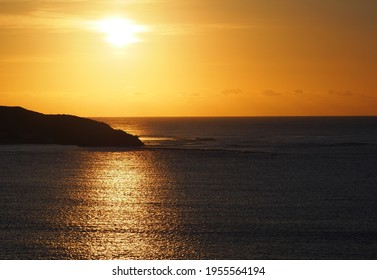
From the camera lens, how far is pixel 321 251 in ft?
165

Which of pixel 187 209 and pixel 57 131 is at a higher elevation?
pixel 57 131

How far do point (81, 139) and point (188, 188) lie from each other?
100m

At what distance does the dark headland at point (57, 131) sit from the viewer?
18238 centimetres

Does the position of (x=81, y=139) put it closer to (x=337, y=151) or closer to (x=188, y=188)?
(x=337, y=151)

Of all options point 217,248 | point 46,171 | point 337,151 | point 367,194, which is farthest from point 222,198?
point 337,151

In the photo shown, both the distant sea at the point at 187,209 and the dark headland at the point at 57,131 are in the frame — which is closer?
the distant sea at the point at 187,209

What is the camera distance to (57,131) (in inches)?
7328

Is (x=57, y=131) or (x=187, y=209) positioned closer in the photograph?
(x=187, y=209)

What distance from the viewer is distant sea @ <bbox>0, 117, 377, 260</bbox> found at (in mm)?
50969

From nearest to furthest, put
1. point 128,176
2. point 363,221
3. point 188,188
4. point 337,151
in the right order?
1. point 363,221
2. point 188,188
3. point 128,176
4. point 337,151

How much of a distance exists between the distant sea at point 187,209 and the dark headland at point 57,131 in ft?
179

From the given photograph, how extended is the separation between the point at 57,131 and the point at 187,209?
122m

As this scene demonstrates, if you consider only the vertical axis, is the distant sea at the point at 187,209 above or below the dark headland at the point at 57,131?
below

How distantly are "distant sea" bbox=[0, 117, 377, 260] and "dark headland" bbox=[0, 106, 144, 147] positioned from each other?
5453 cm
